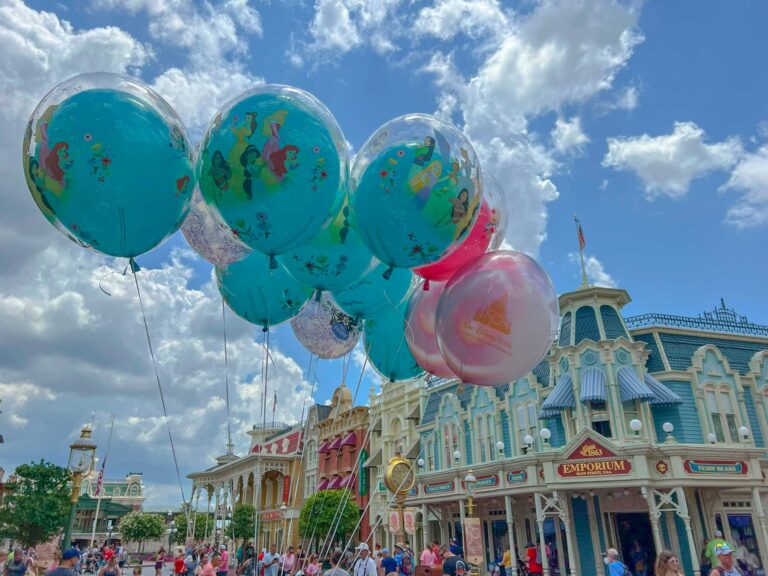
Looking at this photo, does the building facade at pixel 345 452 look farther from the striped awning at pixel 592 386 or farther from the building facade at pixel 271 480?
the striped awning at pixel 592 386

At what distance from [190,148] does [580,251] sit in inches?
796

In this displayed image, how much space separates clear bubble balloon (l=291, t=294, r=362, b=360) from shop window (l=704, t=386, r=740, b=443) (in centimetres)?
1692

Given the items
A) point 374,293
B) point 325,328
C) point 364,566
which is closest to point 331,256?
point 374,293

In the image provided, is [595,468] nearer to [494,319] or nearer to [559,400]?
[559,400]

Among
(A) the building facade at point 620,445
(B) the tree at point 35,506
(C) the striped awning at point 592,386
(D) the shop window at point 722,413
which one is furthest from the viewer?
(B) the tree at point 35,506

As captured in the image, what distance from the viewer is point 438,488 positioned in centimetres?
2155

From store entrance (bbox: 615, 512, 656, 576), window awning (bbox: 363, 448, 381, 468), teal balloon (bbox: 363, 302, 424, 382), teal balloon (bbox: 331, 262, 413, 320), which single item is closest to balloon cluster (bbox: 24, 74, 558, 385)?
teal balloon (bbox: 331, 262, 413, 320)

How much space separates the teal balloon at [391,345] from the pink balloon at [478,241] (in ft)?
3.61

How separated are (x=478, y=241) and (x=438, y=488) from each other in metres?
18.2

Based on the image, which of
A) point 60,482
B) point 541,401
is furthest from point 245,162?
point 60,482

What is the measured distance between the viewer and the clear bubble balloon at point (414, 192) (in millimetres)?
4352

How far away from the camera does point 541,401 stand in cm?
2052

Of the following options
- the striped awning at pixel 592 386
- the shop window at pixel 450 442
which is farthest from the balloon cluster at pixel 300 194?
the shop window at pixel 450 442

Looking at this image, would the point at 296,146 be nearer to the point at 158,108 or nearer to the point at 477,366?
the point at 158,108
